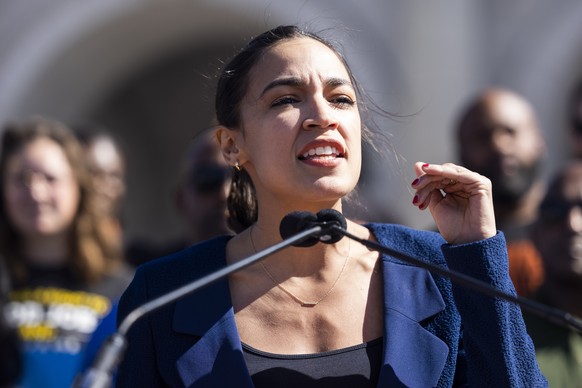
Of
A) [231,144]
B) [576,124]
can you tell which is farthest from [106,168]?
[231,144]

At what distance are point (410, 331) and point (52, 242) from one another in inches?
106

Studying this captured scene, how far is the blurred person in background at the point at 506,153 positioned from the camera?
18.0 feet

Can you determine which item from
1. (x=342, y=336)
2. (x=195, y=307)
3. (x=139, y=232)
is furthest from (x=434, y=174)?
(x=139, y=232)

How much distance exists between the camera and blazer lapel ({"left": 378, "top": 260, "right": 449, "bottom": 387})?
289cm

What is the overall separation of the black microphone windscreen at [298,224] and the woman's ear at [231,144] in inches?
20.7

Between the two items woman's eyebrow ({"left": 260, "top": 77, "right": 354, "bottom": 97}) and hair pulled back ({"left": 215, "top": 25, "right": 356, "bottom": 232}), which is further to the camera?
hair pulled back ({"left": 215, "top": 25, "right": 356, "bottom": 232})

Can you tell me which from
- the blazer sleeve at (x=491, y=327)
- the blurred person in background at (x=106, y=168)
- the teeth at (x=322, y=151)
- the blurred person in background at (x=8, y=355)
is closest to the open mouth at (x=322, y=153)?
the teeth at (x=322, y=151)

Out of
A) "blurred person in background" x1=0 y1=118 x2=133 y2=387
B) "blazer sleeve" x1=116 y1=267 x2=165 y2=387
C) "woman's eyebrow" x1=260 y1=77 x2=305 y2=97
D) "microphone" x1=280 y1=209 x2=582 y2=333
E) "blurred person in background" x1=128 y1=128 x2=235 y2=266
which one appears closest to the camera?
"microphone" x1=280 y1=209 x2=582 y2=333

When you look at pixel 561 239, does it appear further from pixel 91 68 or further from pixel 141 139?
pixel 141 139

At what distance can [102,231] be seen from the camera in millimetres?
5340

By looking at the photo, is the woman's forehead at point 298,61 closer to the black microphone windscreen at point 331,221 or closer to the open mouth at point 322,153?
the open mouth at point 322,153

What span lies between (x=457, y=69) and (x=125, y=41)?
9.57 feet

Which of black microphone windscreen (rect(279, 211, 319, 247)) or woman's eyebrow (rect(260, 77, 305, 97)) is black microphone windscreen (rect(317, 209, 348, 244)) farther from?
woman's eyebrow (rect(260, 77, 305, 97))

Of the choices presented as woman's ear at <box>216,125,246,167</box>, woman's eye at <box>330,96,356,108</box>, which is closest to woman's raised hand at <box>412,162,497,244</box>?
woman's eye at <box>330,96,356,108</box>
